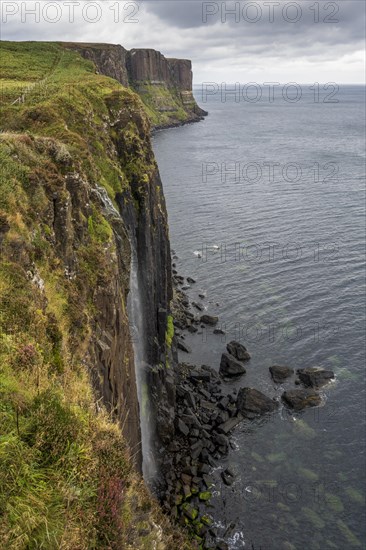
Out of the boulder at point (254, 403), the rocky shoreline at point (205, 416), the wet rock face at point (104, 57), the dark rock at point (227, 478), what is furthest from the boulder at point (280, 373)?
the wet rock face at point (104, 57)

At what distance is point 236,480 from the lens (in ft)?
115

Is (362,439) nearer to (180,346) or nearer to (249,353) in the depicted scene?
(249,353)

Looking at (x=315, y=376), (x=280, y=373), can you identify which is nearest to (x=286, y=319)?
(x=280, y=373)

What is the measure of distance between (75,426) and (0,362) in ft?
10.4

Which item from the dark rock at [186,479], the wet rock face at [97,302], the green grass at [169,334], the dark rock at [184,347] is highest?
the wet rock face at [97,302]

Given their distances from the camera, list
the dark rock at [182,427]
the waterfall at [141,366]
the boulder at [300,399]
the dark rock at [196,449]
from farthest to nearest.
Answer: the boulder at [300,399]
the dark rock at [182,427]
the dark rock at [196,449]
the waterfall at [141,366]

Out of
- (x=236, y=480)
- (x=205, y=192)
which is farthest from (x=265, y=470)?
(x=205, y=192)

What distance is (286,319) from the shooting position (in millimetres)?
55625

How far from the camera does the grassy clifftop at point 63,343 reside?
963cm

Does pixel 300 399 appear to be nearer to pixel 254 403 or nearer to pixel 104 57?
pixel 254 403

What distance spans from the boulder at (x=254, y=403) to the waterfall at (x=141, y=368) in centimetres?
1027

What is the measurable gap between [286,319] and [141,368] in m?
25.5

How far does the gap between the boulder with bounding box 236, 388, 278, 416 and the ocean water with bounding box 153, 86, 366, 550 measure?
3.31ft

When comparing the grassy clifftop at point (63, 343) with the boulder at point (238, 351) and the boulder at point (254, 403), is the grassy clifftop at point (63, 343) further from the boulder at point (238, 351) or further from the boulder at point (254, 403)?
the boulder at point (238, 351)
